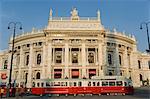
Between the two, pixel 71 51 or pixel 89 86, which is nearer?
pixel 89 86

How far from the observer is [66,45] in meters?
52.3

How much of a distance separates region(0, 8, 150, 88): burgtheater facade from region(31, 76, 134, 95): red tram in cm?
1507

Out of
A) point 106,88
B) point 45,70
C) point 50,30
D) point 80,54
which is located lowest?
point 106,88

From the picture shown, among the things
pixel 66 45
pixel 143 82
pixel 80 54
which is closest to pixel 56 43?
pixel 66 45

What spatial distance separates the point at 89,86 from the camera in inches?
1375

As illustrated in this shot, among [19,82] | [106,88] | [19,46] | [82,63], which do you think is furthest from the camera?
[19,46]

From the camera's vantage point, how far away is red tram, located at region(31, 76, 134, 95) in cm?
3441

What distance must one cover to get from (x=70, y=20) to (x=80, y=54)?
8.37 m

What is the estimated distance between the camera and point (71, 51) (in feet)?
175

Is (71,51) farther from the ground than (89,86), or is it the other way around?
(71,51)

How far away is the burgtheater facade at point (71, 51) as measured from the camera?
51.8 meters

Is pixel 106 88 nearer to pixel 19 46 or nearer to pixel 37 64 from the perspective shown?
pixel 37 64

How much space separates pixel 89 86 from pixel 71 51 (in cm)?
1940

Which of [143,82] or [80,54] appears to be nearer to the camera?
[80,54]
